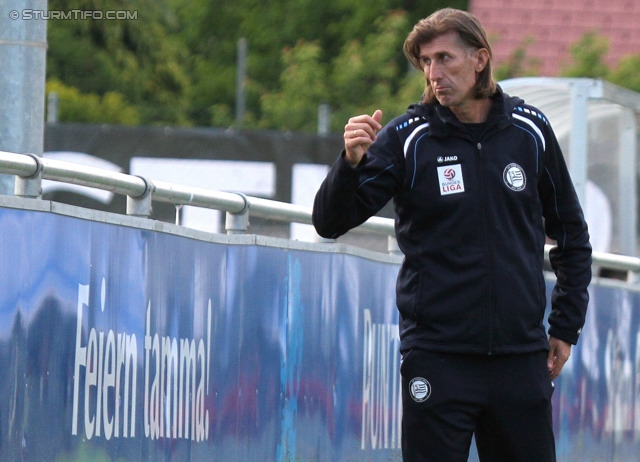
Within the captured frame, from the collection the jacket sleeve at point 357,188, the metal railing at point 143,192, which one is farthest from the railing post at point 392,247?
the jacket sleeve at point 357,188

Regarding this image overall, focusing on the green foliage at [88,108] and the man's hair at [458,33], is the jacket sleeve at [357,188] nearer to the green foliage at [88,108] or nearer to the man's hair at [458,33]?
the man's hair at [458,33]

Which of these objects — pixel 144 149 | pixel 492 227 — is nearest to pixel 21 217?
pixel 492 227

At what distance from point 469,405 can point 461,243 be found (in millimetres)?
459

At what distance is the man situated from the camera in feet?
14.3

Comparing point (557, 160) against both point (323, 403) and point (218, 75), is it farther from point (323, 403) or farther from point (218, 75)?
point (218, 75)

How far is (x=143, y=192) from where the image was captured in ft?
17.4

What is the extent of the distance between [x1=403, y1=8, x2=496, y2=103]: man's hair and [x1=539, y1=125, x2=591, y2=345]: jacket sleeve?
26 cm

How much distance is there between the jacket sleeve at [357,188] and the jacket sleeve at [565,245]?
0.50 metres

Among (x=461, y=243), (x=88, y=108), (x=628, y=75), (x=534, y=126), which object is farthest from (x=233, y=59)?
(x=461, y=243)

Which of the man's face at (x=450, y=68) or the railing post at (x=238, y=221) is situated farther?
the railing post at (x=238, y=221)

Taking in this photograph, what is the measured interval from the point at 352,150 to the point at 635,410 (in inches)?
233

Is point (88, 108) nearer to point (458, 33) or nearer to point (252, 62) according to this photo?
point (252, 62)

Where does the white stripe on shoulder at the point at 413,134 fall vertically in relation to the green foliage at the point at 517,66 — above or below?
below

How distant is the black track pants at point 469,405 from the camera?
4.36 m
